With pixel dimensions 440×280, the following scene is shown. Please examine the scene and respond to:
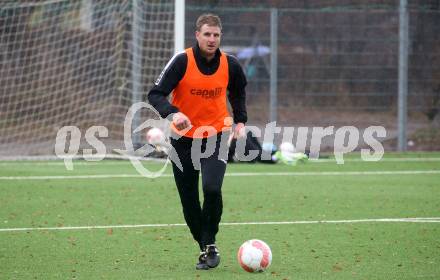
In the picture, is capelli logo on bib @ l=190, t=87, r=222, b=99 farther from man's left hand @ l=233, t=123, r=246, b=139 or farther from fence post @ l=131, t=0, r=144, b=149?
fence post @ l=131, t=0, r=144, b=149

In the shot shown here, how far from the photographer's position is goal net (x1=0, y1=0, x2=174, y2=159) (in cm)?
1750

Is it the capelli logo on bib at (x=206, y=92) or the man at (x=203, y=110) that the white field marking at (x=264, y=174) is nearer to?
the man at (x=203, y=110)

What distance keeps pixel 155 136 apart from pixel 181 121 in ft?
30.0

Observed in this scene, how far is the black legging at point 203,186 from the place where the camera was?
7219mm

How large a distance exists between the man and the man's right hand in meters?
0.13

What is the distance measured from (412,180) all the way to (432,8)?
716 centimetres

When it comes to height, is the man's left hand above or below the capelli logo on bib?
below

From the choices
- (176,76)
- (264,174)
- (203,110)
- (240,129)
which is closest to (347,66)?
(264,174)

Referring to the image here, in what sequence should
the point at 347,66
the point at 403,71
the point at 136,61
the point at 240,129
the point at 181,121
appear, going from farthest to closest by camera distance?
1. the point at 347,66
2. the point at 403,71
3. the point at 136,61
4. the point at 240,129
5. the point at 181,121

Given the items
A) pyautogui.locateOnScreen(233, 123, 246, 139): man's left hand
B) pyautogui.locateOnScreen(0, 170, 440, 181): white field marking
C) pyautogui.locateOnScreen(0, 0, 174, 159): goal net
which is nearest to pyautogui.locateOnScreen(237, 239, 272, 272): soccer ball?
pyautogui.locateOnScreen(233, 123, 246, 139): man's left hand

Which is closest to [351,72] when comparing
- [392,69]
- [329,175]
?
[392,69]

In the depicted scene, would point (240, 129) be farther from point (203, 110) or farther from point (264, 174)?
point (264, 174)

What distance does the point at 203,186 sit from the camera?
7215 mm

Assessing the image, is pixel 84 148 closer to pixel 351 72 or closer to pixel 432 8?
pixel 351 72
